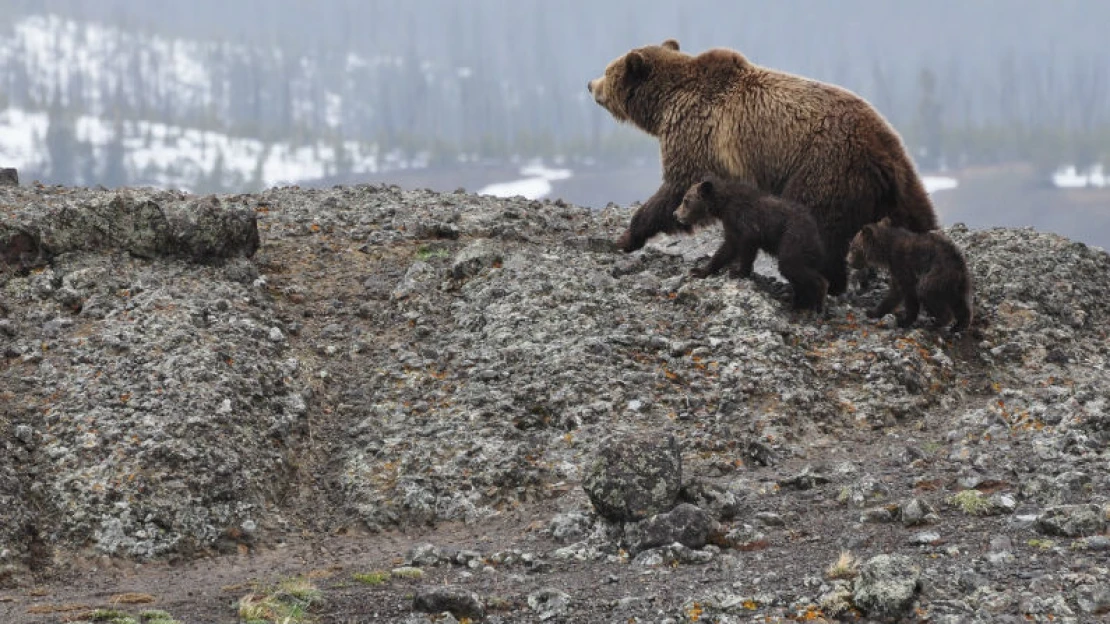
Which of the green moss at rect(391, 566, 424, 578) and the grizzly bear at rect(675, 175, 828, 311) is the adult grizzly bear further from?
the green moss at rect(391, 566, 424, 578)

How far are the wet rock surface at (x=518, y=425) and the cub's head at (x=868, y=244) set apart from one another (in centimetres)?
54

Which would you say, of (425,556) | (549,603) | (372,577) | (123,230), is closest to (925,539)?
(549,603)

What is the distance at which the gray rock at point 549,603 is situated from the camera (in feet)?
22.7

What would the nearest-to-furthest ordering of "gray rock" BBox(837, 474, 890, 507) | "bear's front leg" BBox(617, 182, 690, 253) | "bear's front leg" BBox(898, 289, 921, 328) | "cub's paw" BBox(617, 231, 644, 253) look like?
"gray rock" BBox(837, 474, 890, 507) → "bear's front leg" BBox(898, 289, 921, 328) → "bear's front leg" BBox(617, 182, 690, 253) → "cub's paw" BBox(617, 231, 644, 253)

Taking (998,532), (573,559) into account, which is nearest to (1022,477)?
(998,532)

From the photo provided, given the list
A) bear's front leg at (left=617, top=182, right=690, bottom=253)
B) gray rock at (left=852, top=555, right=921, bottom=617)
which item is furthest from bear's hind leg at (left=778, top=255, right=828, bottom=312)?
gray rock at (left=852, top=555, right=921, bottom=617)

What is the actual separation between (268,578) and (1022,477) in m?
5.21

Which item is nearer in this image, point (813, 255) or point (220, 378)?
point (220, 378)

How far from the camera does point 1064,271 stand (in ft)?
44.0

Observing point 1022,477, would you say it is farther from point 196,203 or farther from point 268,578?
point 196,203

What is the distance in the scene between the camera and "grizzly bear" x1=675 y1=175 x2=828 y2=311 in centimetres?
1162

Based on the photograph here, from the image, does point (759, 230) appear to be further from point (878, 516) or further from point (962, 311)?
point (878, 516)

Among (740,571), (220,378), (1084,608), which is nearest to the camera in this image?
(1084,608)

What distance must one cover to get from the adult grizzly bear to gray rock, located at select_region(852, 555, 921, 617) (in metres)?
6.10
